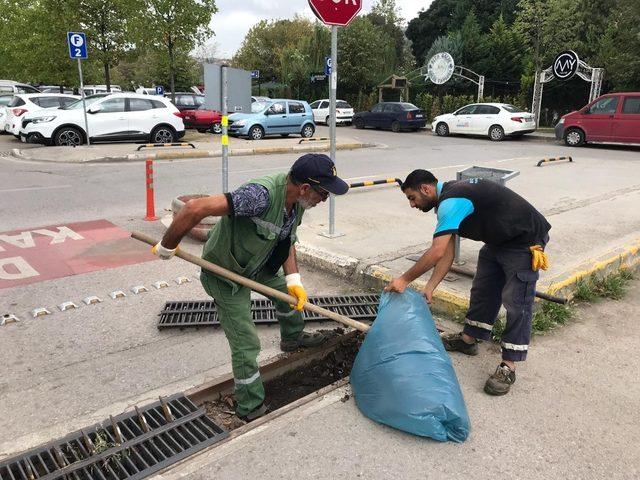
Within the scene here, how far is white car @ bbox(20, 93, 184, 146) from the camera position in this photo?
1420cm

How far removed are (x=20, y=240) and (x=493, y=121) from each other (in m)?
17.5

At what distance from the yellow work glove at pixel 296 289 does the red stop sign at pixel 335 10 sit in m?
3.00

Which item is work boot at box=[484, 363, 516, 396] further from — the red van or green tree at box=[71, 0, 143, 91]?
green tree at box=[71, 0, 143, 91]

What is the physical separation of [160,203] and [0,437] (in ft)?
19.1

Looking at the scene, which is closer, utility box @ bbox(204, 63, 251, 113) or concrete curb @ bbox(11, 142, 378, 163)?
utility box @ bbox(204, 63, 251, 113)

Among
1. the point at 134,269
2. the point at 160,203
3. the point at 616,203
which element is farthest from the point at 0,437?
the point at 616,203

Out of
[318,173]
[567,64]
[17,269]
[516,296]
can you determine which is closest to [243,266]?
[318,173]

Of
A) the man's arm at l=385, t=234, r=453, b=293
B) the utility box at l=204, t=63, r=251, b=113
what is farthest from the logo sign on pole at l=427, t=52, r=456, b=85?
the man's arm at l=385, t=234, r=453, b=293

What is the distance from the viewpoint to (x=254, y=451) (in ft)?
8.37

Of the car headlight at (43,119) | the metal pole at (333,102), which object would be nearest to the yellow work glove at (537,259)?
the metal pole at (333,102)

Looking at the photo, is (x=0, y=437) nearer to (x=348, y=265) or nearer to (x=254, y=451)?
(x=254, y=451)

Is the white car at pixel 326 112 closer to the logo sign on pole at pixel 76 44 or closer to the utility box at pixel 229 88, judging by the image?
the logo sign on pole at pixel 76 44

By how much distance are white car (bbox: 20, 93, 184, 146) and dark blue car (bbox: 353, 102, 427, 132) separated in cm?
1139

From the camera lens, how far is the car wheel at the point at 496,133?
19703mm
